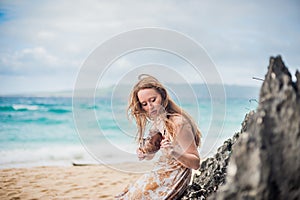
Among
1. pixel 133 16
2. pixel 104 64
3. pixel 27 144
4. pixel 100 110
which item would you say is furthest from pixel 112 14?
pixel 104 64

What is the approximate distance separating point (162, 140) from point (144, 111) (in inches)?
8.0

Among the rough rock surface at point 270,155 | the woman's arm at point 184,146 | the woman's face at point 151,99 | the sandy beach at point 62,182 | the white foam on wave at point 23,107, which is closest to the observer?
the rough rock surface at point 270,155

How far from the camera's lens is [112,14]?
11.0 meters

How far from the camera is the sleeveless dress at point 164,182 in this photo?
73.8 inches

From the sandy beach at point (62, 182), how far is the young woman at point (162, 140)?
1010 mm

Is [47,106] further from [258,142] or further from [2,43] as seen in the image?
[258,142]

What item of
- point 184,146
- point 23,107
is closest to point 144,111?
point 184,146

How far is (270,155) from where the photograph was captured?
39.6 inches

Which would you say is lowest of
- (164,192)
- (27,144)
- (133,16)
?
(164,192)

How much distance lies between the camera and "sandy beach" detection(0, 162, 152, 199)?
3.64 metres

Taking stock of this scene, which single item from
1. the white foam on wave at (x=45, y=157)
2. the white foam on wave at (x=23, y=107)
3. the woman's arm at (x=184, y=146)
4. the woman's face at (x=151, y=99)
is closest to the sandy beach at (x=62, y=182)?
the white foam on wave at (x=45, y=157)

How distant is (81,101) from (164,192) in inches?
46.3

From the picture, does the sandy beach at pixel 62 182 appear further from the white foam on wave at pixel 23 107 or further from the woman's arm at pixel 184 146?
the white foam on wave at pixel 23 107

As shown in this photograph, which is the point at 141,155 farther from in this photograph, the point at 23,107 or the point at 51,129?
the point at 23,107
